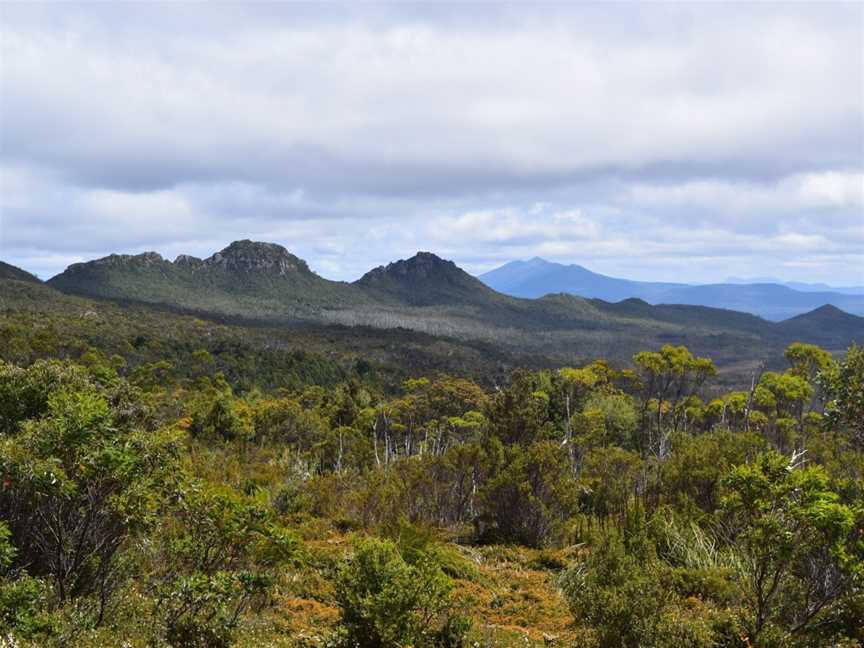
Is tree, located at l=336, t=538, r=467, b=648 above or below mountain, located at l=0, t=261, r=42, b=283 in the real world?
below

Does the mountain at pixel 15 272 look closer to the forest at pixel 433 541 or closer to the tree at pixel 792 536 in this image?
the forest at pixel 433 541

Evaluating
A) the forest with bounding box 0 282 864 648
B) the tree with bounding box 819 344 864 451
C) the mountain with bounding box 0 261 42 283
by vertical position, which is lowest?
the forest with bounding box 0 282 864 648

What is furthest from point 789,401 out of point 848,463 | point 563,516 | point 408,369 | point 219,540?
point 408,369

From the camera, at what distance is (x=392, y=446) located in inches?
1843

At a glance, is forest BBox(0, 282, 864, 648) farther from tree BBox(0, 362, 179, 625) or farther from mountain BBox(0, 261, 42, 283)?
mountain BBox(0, 261, 42, 283)

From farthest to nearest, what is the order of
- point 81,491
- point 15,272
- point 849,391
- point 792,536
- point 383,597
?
point 15,272, point 849,391, point 383,597, point 81,491, point 792,536

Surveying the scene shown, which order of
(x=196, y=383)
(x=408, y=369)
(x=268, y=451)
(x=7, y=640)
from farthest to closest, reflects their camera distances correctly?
(x=408, y=369), (x=196, y=383), (x=268, y=451), (x=7, y=640)

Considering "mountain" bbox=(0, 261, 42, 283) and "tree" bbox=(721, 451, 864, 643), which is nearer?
"tree" bbox=(721, 451, 864, 643)

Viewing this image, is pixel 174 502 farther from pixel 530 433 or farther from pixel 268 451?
pixel 268 451

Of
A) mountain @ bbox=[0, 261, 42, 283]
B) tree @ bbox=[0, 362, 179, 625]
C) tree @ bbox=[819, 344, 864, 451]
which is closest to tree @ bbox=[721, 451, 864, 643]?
tree @ bbox=[0, 362, 179, 625]

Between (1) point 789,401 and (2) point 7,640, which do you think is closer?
(2) point 7,640

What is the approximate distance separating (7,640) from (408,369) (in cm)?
9196

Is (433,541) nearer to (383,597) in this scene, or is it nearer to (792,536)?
(383,597)

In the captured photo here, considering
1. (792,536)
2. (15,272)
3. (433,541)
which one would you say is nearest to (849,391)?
(792,536)
